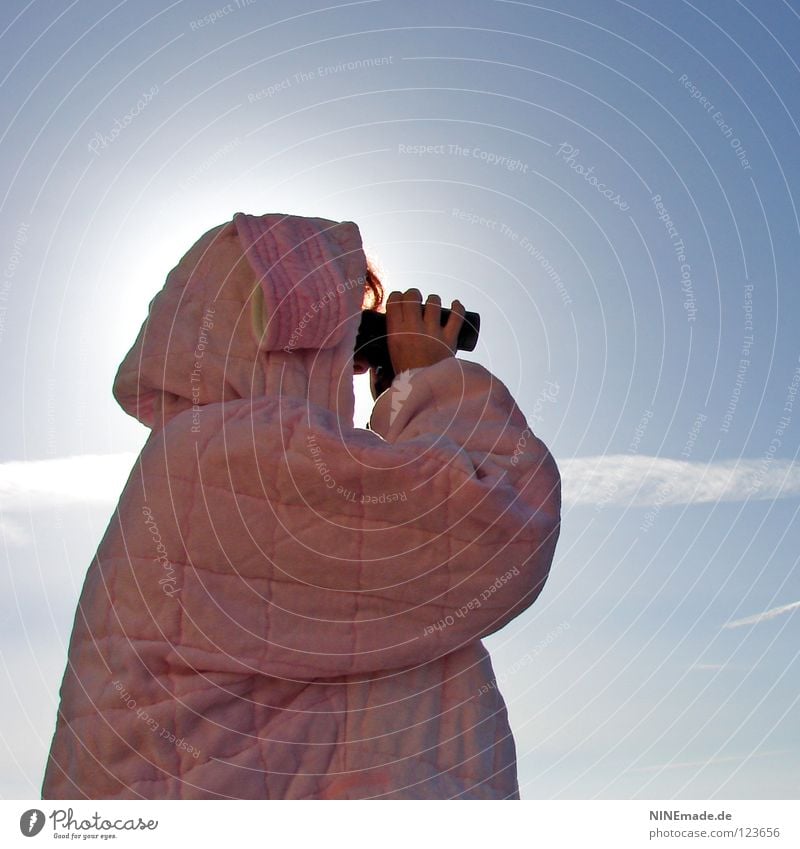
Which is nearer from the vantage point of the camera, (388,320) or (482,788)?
(482,788)

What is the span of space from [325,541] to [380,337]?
110 cm

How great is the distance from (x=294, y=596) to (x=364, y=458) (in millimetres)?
523

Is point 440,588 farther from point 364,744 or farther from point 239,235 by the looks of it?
point 239,235

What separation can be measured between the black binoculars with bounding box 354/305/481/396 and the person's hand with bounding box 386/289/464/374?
46 millimetres

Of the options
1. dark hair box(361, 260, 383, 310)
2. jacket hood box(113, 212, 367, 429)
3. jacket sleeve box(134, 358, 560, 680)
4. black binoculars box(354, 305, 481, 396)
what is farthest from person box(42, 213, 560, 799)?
dark hair box(361, 260, 383, 310)

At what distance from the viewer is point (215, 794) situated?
3.96 metres

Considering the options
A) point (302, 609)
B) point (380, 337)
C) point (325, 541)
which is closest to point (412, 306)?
point (380, 337)

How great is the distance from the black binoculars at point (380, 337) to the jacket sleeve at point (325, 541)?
796mm

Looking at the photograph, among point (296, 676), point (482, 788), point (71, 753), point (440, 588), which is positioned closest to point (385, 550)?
point (440, 588)

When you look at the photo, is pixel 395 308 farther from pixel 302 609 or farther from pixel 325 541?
pixel 302 609

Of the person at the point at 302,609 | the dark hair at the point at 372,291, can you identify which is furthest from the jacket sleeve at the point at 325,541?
the dark hair at the point at 372,291

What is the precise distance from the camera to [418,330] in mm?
4883

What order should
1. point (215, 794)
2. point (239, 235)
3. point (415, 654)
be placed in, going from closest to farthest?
point (215, 794)
point (415, 654)
point (239, 235)

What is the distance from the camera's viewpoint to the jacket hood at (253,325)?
451 centimetres
